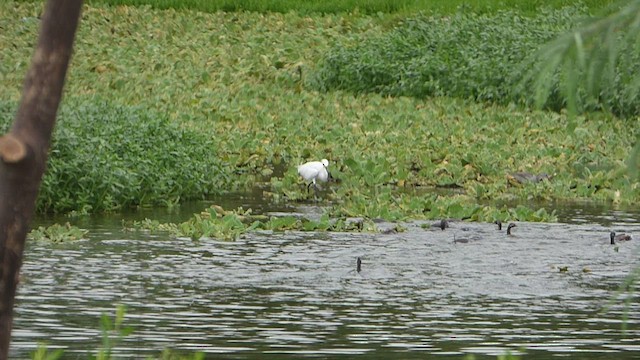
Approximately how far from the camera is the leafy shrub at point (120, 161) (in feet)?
41.5

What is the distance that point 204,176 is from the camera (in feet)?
46.1

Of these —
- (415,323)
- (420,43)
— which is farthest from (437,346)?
(420,43)

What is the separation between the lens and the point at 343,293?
9680 mm

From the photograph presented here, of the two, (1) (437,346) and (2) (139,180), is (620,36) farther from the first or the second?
(2) (139,180)

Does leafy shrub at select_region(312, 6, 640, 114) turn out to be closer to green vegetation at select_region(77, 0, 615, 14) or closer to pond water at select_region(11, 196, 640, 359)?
green vegetation at select_region(77, 0, 615, 14)

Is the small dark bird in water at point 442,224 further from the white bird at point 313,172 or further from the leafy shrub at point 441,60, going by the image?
the leafy shrub at point 441,60

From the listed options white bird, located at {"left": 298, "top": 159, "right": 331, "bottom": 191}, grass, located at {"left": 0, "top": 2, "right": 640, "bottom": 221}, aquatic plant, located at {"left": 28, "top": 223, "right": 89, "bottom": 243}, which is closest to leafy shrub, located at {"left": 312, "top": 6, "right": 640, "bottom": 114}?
grass, located at {"left": 0, "top": 2, "right": 640, "bottom": 221}

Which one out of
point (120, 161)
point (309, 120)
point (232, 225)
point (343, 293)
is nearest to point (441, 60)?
point (309, 120)

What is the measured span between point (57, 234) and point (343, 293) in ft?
8.56

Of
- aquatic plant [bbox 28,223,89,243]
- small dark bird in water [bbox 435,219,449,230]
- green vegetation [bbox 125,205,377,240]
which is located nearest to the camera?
aquatic plant [bbox 28,223,89,243]

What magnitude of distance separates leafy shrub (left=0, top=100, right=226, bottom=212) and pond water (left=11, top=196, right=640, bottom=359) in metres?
0.40

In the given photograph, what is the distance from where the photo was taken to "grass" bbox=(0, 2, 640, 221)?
1430 centimetres

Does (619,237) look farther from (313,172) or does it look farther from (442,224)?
(313,172)

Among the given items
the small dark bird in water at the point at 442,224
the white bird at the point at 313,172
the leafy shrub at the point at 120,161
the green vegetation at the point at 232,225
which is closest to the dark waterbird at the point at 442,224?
the small dark bird in water at the point at 442,224
